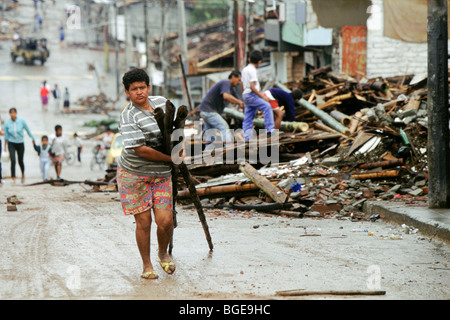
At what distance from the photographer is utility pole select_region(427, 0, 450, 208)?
873 cm

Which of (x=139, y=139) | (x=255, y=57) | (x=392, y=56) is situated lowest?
(x=139, y=139)

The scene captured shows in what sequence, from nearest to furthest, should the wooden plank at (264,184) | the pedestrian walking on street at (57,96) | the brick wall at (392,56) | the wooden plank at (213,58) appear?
1. the wooden plank at (264,184)
2. the brick wall at (392,56)
3. the wooden plank at (213,58)
4. the pedestrian walking on street at (57,96)

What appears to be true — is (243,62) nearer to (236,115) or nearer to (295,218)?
(236,115)

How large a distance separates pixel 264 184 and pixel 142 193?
5048mm

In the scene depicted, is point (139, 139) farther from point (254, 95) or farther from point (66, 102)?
point (66, 102)

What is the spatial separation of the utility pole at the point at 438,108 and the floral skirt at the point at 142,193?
183 inches

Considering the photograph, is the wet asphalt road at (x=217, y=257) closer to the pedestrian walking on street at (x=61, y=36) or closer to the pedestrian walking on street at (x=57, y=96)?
the pedestrian walking on street at (x=57, y=96)

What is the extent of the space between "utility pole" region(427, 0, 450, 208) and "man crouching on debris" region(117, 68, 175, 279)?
4.64 metres

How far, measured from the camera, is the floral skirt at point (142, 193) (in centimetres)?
559

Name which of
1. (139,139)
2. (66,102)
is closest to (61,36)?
(66,102)

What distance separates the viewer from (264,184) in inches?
413

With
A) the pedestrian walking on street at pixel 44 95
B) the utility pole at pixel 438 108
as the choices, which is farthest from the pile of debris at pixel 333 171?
the pedestrian walking on street at pixel 44 95

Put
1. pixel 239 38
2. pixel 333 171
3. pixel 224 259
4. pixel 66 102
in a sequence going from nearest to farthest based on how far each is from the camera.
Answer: pixel 224 259, pixel 333 171, pixel 239 38, pixel 66 102

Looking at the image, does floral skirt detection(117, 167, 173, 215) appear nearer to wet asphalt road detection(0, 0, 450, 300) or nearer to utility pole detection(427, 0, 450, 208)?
wet asphalt road detection(0, 0, 450, 300)
